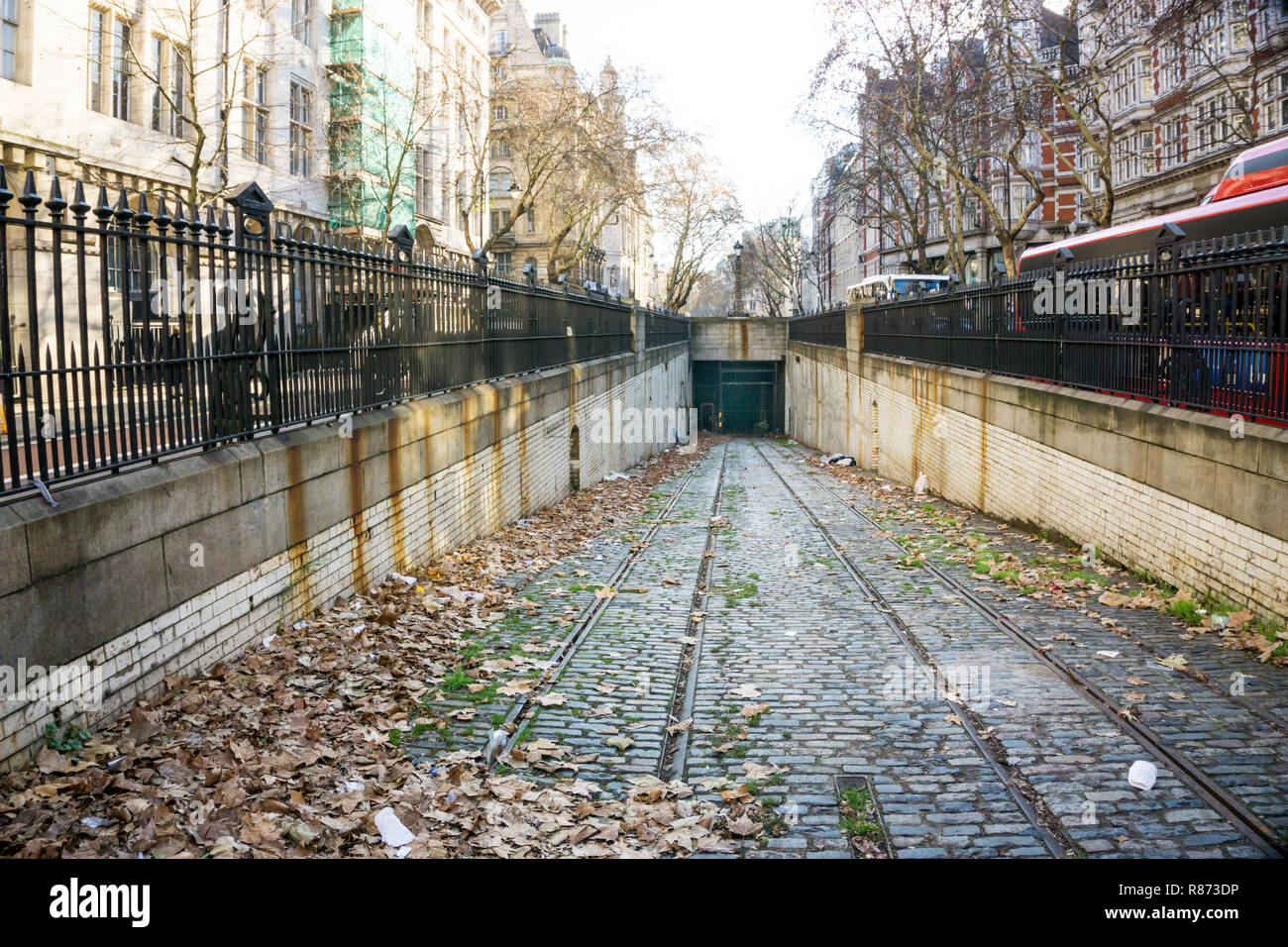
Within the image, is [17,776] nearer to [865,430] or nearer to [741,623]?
[741,623]

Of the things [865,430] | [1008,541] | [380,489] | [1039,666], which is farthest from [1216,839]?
[865,430]

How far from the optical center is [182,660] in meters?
6.04

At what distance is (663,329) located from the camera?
136 feet

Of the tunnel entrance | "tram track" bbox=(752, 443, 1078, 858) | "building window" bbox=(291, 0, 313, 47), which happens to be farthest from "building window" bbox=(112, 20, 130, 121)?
the tunnel entrance

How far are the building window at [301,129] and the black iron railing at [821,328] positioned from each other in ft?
56.5

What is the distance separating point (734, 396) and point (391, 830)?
5556 cm

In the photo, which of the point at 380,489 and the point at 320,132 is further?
the point at 320,132

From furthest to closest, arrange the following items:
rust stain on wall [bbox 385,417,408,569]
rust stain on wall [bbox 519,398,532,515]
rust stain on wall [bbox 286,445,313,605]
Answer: rust stain on wall [bbox 519,398,532,515] → rust stain on wall [bbox 385,417,408,569] → rust stain on wall [bbox 286,445,313,605]

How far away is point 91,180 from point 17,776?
21.6m

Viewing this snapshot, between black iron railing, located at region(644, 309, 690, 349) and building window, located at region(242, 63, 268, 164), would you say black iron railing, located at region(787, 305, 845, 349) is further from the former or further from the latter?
building window, located at region(242, 63, 268, 164)

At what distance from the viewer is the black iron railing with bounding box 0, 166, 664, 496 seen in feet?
17.0

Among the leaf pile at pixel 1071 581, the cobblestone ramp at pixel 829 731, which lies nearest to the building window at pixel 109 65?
the leaf pile at pixel 1071 581

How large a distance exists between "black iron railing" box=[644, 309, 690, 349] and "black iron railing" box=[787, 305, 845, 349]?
5357mm

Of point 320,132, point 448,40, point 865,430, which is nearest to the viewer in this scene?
point 865,430
